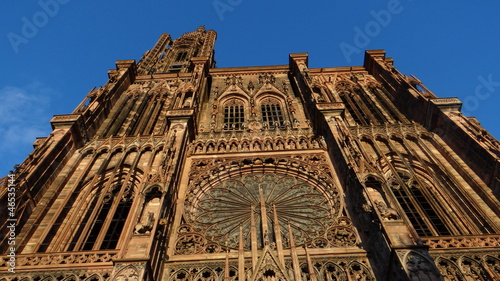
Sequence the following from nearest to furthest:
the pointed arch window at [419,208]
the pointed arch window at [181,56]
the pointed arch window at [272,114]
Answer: the pointed arch window at [419,208], the pointed arch window at [272,114], the pointed arch window at [181,56]

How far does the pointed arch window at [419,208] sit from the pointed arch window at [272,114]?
691 cm

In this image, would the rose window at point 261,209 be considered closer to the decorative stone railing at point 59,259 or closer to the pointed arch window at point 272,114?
the decorative stone railing at point 59,259

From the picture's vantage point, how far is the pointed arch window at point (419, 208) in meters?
12.3

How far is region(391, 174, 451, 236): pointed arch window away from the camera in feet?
40.2

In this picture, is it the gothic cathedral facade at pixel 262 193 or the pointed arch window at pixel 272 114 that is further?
the pointed arch window at pixel 272 114

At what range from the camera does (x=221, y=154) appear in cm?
1655

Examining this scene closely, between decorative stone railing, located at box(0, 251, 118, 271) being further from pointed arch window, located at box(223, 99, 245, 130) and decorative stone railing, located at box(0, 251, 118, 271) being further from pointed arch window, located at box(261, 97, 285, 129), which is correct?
pointed arch window, located at box(261, 97, 285, 129)

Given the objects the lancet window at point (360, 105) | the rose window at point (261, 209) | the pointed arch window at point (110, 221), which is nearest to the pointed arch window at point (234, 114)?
the rose window at point (261, 209)

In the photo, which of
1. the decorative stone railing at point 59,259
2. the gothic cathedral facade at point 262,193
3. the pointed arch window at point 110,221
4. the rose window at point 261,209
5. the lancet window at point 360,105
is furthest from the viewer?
the lancet window at point 360,105

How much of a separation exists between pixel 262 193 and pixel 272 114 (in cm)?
904

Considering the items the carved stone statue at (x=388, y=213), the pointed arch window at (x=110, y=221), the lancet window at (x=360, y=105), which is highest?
the lancet window at (x=360, y=105)

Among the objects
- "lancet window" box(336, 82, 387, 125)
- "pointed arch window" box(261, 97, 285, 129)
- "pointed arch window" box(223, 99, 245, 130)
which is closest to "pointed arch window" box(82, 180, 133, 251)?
"pointed arch window" box(223, 99, 245, 130)

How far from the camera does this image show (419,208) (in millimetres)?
12953

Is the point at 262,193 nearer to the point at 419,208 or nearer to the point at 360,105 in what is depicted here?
the point at 419,208
